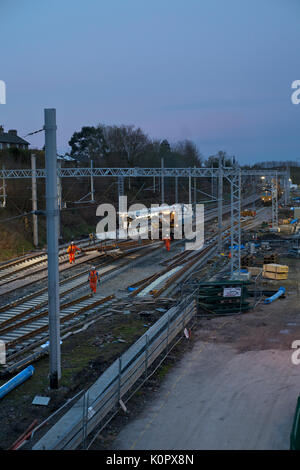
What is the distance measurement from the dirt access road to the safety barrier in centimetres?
55

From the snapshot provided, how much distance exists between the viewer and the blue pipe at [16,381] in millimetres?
9977

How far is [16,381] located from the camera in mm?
10383

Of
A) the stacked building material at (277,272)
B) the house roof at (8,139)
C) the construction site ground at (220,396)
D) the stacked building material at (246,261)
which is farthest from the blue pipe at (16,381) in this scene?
the house roof at (8,139)

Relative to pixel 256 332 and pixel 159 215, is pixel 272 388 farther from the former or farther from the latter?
pixel 159 215

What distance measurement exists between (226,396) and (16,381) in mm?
4777

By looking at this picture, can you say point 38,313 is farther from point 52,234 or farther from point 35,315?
point 52,234

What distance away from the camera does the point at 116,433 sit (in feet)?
28.6

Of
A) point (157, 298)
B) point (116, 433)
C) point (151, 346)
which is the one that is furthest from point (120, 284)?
point (116, 433)

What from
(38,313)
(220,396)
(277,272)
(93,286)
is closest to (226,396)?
(220,396)

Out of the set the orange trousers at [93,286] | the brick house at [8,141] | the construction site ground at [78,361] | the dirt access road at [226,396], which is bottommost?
the dirt access road at [226,396]

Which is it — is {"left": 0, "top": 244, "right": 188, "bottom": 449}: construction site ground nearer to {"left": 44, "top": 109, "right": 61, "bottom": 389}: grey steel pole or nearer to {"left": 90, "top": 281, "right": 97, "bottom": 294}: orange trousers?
{"left": 90, "top": 281, "right": 97, "bottom": 294}: orange trousers

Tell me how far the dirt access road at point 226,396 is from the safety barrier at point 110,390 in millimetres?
551

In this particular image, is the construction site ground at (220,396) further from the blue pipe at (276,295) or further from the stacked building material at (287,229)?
the stacked building material at (287,229)

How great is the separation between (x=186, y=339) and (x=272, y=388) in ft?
12.7
